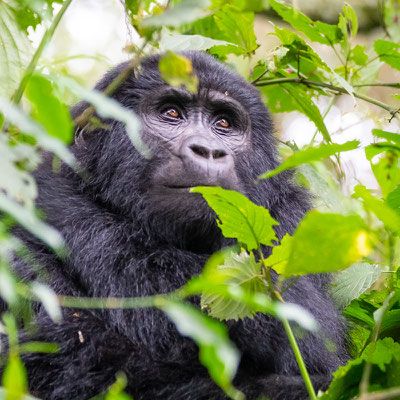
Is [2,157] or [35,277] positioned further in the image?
[35,277]

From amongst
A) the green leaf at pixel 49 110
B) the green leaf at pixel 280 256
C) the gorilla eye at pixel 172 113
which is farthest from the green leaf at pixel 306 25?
the green leaf at pixel 49 110

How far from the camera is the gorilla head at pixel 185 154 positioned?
2717 mm

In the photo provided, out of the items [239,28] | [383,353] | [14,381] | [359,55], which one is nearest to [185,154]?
[239,28]

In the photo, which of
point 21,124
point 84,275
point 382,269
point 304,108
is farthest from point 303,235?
point 304,108

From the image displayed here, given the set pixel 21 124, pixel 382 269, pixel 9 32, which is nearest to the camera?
pixel 21 124

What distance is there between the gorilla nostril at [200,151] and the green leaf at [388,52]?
0.96 m

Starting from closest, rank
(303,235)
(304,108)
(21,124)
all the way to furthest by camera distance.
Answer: (21,124), (303,235), (304,108)

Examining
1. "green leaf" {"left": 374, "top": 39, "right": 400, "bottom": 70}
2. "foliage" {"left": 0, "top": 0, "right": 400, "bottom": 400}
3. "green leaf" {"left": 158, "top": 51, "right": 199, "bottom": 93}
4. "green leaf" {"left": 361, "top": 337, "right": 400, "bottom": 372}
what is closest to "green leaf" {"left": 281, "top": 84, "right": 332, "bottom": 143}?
"foliage" {"left": 0, "top": 0, "right": 400, "bottom": 400}

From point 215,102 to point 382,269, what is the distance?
1226 millimetres

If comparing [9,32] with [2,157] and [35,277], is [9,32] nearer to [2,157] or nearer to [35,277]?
[35,277]

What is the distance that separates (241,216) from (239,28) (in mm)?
1708

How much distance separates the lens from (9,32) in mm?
2145

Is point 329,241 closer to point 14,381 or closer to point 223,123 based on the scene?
point 14,381

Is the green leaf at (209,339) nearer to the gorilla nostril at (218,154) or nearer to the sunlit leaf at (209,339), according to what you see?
the sunlit leaf at (209,339)
